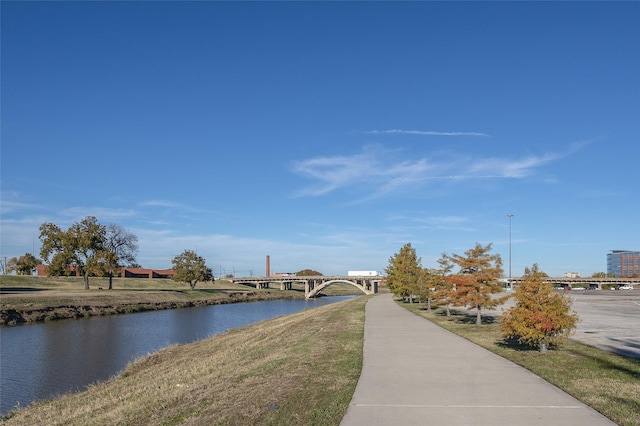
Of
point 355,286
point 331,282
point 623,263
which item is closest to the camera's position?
point 355,286

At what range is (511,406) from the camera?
770 cm

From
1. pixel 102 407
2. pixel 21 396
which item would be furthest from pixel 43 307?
pixel 102 407

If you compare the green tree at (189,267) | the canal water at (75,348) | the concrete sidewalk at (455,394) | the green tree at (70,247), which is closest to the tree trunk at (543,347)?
the concrete sidewalk at (455,394)

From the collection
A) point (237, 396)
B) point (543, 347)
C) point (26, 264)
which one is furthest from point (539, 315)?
point (26, 264)

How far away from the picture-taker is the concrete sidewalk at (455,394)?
7.05 metres

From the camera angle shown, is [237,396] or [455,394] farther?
[237,396]

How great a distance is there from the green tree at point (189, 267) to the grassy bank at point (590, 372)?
73.3 m

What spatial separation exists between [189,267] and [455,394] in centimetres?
8147

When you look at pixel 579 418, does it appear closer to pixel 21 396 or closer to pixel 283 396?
pixel 283 396

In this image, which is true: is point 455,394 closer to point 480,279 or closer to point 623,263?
point 480,279

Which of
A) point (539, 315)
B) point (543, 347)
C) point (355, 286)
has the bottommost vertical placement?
point (355, 286)

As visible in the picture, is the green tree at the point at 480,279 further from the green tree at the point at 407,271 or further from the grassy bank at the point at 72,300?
the grassy bank at the point at 72,300

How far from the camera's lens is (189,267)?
85875mm

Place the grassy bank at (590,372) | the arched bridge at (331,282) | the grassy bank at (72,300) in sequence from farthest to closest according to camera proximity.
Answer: the arched bridge at (331,282) < the grassy bank at (72,300) < the grassy bank at (590,372)
